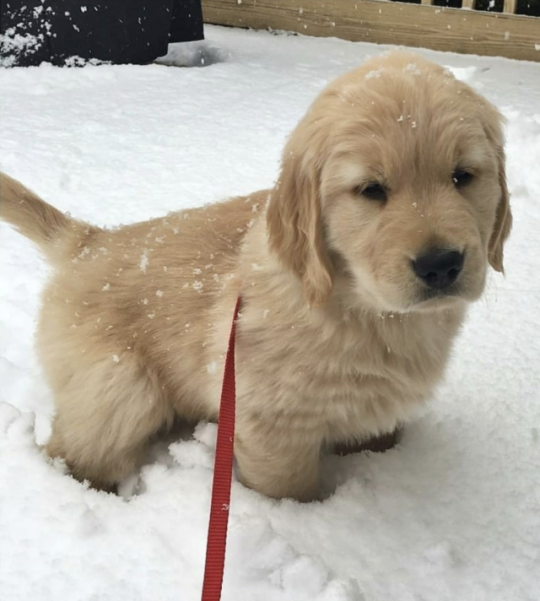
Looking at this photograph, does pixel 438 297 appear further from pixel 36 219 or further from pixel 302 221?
pixel 36 219

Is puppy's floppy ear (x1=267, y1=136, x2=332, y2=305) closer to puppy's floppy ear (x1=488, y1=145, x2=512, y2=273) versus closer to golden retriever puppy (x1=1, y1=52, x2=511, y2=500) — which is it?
golden retriever puppy (x1=1, y1=52, x2=511, y2=500)

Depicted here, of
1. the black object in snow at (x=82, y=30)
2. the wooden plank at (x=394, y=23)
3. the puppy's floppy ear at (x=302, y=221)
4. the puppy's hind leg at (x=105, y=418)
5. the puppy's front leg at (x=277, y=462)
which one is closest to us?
the puppy's floppy ear at (x=302, y=221)

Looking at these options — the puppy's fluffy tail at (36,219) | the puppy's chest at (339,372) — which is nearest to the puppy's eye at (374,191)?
the puppy's chest at (339,372)

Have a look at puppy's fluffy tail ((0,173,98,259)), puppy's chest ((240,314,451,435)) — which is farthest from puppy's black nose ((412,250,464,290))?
puppy's fluffy tail ((0,173,98,259))

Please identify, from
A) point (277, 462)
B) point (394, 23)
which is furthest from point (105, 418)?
point (394, 23)

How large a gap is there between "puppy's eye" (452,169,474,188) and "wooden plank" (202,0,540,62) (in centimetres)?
496

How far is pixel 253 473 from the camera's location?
6.08 feet

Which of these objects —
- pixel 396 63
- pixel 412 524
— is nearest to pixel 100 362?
pixel 412 524

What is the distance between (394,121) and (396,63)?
0.25 m

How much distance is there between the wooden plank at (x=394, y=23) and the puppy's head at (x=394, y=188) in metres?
4.86

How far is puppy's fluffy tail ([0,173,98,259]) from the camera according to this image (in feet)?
6.58

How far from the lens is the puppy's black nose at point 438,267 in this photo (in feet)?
4.45

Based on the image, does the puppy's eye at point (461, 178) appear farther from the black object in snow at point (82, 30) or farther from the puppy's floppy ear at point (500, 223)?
the black object in snow at point (82, 30)

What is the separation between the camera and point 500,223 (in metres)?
1.68
